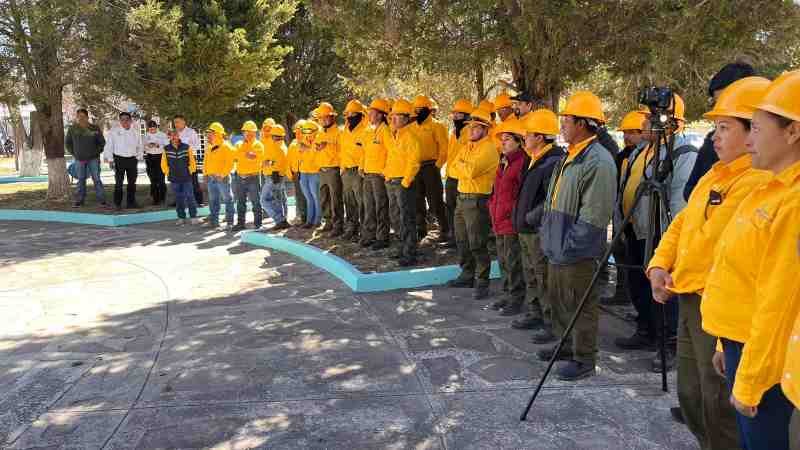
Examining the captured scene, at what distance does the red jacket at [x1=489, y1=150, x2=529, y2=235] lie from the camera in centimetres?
591

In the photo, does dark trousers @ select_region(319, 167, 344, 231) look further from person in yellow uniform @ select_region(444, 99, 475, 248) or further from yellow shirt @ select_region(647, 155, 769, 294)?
yellow shirt @ select_region(647, 155, 769, 294)

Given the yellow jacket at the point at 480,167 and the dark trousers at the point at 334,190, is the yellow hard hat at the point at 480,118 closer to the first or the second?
the yellow jacket at the point at 480,167

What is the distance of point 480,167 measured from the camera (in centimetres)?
668

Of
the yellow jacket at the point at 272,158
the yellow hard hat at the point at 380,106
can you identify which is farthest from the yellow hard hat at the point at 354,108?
the yellow jacket at the point at 272,158

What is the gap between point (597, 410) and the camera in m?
4.11

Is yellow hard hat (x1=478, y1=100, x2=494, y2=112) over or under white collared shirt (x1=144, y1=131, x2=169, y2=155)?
over

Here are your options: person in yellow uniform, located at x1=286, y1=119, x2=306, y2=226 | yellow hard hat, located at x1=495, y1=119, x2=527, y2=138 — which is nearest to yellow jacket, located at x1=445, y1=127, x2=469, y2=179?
yellow hard hat, located at x1=495, y1=119, x2=527, y2=138

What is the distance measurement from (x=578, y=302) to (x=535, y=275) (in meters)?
1.08

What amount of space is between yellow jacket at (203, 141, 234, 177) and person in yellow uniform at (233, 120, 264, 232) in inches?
8.2

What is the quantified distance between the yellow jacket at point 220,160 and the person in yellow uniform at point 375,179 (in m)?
3.37

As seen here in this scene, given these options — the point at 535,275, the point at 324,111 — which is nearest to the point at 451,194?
the point at 324,111

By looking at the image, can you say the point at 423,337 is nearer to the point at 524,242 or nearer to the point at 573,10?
the point at 524,242

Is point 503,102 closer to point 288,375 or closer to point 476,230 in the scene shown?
point 476,230

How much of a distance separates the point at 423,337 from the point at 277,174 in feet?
21.1
